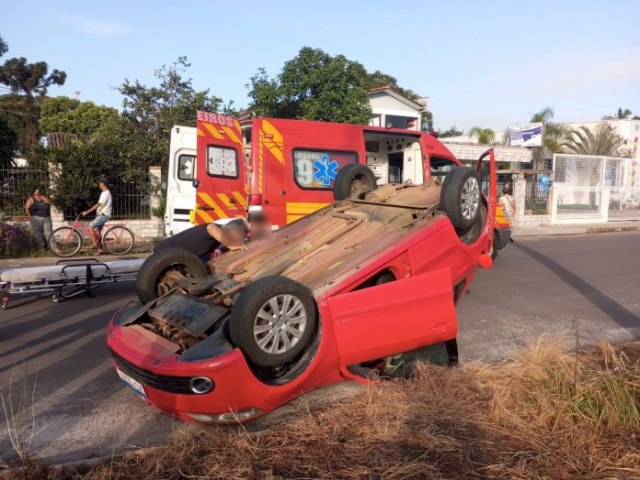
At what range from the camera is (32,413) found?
12.4 ft

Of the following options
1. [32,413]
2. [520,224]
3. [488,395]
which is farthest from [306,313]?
[520,224]

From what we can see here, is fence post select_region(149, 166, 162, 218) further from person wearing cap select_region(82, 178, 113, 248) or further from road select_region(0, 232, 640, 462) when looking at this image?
road select_region(0, 232, 640, 462)

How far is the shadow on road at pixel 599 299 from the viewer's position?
253 inches

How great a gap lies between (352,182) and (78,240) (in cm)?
886

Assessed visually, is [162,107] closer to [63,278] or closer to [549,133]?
[63,278]

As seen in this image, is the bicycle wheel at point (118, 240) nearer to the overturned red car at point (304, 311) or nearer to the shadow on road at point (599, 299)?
the overturned red car at point (304, 311)

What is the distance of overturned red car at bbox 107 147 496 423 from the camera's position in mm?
3311

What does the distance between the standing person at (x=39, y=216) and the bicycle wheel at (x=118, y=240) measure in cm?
126

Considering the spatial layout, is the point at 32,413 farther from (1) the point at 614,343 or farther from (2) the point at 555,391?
(1) the point at 614,343

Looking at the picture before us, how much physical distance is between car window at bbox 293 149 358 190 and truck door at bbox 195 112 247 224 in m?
1.51

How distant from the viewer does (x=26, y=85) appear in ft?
138

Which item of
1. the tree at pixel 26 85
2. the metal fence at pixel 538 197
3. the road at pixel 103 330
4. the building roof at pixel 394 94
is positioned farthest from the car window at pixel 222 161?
the tree at pixel 26 85

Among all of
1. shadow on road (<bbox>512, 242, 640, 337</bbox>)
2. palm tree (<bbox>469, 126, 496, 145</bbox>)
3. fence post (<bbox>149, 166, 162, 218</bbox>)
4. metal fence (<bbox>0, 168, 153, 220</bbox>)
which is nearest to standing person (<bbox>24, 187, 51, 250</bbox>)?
metal fence (<bbox>0, 168, 153, 220</bbox>)

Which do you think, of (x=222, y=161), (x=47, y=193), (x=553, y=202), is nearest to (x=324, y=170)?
(x=222, y=161)
